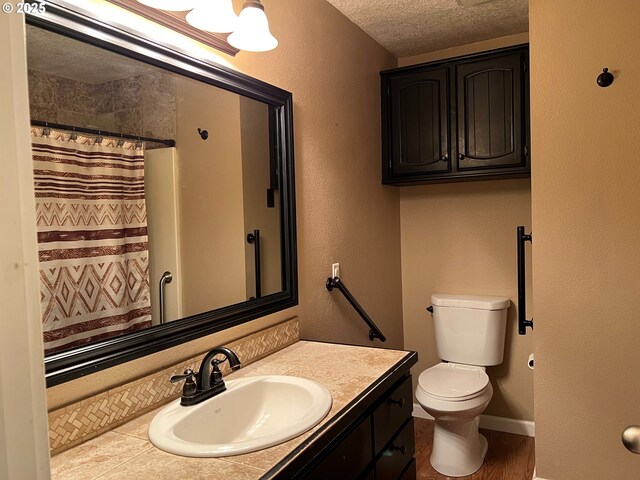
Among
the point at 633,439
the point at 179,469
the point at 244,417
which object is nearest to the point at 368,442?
the point at 244,417

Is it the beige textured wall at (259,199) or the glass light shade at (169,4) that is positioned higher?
the glass light shade at (169,4)

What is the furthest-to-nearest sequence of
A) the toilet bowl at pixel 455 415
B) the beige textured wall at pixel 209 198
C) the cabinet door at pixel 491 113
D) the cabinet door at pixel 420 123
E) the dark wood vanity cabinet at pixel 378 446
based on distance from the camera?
the cabinet door at pixel 420 123 < the cabinet door at pixel 491 113 < the toilet bowl at pixel 455 415 < the beige textured wall at pixel 209 198 < the dark wood vanity cabinet at pixel 378 446

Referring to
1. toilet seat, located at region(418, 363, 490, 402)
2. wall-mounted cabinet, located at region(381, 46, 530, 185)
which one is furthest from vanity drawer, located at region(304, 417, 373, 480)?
wall-mounted cabinet, located at region(381, 46, 530, 185)

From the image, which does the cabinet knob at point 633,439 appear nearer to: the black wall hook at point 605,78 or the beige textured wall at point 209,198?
the beige textured wall at point 209,198

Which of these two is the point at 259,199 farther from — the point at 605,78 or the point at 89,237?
the point at 605,78

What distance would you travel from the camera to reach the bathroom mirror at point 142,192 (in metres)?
1.20

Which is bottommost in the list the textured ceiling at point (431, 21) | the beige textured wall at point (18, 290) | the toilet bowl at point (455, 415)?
the toilet bowl at point (455, 415)

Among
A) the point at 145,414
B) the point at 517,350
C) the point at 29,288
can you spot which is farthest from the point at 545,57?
the point at 29,288

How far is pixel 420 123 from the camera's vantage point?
297cm

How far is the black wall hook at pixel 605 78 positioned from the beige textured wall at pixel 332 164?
3.94 feet

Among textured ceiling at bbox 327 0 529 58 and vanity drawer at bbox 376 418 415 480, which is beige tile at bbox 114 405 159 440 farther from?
textured ceiling at bbox 327 0 529 58

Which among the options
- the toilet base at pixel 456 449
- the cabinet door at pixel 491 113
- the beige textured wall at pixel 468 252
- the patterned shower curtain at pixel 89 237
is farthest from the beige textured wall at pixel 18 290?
the beige textured wall at pixel 468 252

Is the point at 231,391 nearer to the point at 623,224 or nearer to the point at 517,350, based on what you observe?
the point at 623,224

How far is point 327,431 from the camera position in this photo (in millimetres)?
1214
